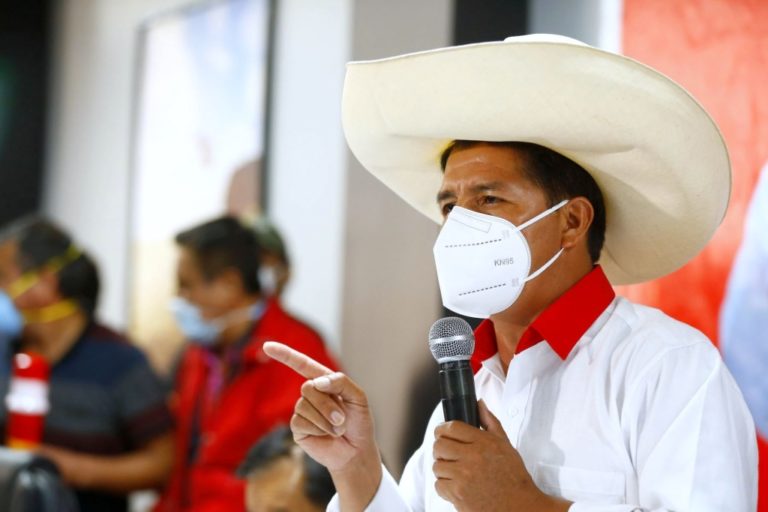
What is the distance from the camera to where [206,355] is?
3.55 m

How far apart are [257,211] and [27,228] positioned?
1.02m

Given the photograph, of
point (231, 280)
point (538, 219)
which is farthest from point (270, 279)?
point (538, 219)

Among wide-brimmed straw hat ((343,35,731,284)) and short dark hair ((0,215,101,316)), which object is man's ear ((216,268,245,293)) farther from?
wide-brimmed straw hat ((343,35,731,284))

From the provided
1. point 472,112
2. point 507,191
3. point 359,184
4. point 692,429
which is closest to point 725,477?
point 692,429

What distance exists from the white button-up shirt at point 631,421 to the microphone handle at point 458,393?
0.10 meters

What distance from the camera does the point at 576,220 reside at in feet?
5.61

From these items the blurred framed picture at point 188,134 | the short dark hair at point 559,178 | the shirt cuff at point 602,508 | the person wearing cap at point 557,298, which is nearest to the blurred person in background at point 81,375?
the blurred framed picture at point 188,134

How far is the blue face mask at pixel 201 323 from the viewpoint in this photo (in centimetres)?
346

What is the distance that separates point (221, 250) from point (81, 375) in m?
0.54

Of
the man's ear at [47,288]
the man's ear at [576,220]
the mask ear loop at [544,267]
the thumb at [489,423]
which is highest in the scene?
the man's ear at [576,220]

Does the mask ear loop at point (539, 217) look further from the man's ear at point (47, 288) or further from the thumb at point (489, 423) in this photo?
the man's ear at point (47, 288)

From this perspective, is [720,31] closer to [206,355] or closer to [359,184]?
[359,184]

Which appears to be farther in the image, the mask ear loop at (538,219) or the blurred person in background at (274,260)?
the blurred person in background at (274,260)

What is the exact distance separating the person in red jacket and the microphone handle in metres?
1.70
